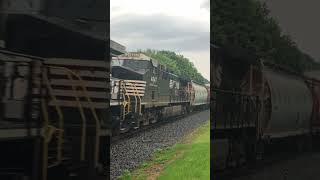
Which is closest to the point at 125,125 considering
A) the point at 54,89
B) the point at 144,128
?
the point at 144,128

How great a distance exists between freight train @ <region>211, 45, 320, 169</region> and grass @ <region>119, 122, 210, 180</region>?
0.39 feet

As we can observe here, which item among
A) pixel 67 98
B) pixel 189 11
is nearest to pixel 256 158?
pixel 189 11

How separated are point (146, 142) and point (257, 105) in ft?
2.09

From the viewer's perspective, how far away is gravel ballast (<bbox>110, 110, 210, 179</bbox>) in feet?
7.30

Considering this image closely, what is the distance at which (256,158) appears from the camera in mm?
2680

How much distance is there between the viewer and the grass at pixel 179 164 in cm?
229

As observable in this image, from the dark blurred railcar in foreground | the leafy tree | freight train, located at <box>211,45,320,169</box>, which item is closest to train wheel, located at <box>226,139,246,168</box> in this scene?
freight train, located at <box>211,45,320,169</box>

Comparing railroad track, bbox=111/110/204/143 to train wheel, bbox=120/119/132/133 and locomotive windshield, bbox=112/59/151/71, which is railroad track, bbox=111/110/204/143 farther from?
locomotive windshield, bbox=112/59/151/71

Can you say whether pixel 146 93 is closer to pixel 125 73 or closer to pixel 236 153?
pixel 125 73

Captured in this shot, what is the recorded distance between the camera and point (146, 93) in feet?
7.61

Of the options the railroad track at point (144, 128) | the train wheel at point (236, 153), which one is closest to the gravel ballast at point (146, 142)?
the railroad track at point (144, 128)

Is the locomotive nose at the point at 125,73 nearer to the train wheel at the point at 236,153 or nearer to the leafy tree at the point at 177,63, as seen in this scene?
the leafy tree at the point at 177,63

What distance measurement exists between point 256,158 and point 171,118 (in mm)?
553

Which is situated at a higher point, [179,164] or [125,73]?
[125,73]
